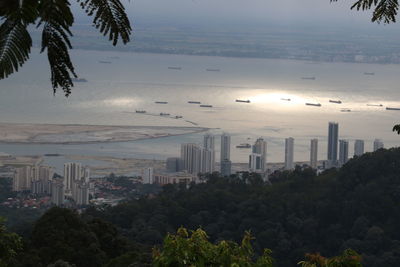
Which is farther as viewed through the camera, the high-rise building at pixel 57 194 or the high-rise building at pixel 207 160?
the high-rise building at pixel 207 160

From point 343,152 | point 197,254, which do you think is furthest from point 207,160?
point 197,254

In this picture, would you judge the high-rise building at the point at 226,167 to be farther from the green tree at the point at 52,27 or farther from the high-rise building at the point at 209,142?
the green tree at the point at 52,27

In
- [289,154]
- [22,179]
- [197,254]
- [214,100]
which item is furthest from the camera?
[214,100]

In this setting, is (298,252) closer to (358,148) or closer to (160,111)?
(358,148)

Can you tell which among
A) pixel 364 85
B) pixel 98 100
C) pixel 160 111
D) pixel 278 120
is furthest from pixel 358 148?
pixel 364 85

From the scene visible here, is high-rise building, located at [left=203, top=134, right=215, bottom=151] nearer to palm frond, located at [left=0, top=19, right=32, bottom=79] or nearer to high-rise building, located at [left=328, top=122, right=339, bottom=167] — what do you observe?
high-rise building, located at [left=328, top=122, right=339, bottom=167]

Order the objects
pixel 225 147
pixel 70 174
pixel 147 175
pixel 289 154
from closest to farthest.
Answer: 1. pixel 70 174
2. pixel 147 175
3. pixel 289 154
4. pixel 225 147

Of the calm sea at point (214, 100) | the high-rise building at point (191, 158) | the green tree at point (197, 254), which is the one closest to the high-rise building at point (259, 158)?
the high-rise building at point (191, 158)

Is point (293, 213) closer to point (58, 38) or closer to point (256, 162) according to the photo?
point (256, 162)
